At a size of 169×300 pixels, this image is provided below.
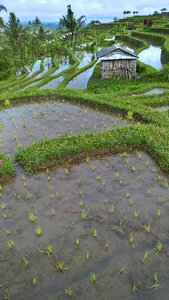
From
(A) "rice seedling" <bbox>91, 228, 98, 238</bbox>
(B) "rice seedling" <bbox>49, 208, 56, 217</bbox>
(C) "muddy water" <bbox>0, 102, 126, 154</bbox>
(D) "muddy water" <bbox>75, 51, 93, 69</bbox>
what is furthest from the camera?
(D) "muddy water" <bbox>75, 51, 93, 69</bbox>

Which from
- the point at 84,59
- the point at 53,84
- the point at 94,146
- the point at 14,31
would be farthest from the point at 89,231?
the point at 14,31

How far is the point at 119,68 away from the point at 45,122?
10914 mm

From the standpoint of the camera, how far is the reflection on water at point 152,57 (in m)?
25.2

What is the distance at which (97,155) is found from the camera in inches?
347

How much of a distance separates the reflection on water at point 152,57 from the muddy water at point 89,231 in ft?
60.9

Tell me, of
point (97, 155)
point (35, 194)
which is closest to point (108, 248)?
point (35, 194)

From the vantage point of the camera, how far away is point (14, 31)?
101ft

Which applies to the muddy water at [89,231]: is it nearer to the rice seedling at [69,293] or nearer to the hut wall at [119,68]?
the rice seedling at [69,293]

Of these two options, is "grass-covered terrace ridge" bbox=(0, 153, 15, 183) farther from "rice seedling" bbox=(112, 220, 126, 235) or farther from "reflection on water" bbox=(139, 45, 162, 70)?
"reflection on water" bbox=(139, 45, 162, 70)

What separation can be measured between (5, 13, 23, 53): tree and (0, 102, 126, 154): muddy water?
64.9 feet

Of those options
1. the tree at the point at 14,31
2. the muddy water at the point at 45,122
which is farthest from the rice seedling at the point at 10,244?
the tree at the point at 14,31

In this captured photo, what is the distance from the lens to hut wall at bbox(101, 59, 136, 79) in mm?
20547

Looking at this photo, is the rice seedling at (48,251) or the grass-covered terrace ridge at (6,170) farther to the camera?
the grass-covered terrace ridge at (6,170)

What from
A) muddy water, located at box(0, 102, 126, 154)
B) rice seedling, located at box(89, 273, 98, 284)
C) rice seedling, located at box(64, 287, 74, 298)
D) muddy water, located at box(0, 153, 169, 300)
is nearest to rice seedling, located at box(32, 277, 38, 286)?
muddy water, located at box(0, 153, 169, 300)
